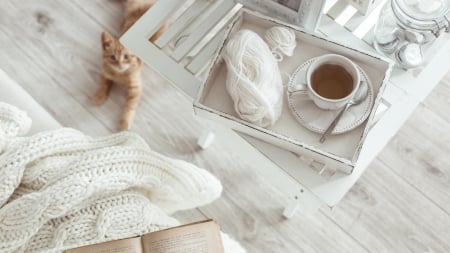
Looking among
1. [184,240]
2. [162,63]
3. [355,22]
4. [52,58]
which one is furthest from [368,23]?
[52,58]

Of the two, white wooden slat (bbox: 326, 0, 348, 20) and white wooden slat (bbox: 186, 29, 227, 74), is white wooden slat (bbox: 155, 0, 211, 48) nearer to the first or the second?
white wooden slat (bbox: 186, 29, 227, 74)

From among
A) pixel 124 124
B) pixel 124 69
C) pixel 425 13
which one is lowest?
pixel 124 124

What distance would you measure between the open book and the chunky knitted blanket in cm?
5

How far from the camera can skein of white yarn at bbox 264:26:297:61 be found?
2.80 ft

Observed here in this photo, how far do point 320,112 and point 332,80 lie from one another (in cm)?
6

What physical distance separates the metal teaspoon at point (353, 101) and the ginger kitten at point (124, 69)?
22.5 inches

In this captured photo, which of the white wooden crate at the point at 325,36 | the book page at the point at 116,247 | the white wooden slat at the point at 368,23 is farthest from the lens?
the white wooden slat at the point at 368,23

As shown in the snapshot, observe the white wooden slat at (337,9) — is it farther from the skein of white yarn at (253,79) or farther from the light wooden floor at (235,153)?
the light wooden floor at (235,153)

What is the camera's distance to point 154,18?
38.3 inches

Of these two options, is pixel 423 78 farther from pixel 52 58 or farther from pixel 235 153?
pixel 52 58

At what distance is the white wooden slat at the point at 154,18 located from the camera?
3.15 ft

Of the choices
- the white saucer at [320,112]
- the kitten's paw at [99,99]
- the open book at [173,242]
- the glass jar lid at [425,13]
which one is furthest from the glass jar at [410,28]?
the kitten's paw at [99,99]

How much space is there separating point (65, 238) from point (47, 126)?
23 centimetres

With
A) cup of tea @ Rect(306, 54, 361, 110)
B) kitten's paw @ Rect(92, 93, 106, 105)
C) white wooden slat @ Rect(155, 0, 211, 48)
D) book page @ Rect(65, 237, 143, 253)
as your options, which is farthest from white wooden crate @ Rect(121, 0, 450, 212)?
kitten's paw @ Rect(92, 93, 106, 105)
